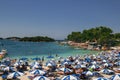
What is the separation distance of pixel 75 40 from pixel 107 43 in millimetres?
64342

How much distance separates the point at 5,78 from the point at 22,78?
9.00 ft

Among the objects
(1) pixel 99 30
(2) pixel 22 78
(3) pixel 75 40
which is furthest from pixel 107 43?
(2) pixel 22 78

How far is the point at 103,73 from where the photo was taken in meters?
26.3

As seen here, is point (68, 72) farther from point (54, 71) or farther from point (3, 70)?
point (3, 70)

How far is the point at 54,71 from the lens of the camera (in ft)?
93.7

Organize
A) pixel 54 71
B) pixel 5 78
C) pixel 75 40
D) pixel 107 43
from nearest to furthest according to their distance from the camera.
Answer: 1. pixel 5 78
2. pixel 54 71
3. pixel 107 43
4. pixel 75 40

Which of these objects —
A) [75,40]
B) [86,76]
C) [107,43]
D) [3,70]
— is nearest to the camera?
[86,76]

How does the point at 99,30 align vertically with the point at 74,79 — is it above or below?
above

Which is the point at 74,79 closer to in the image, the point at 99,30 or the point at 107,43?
the point at 107,43

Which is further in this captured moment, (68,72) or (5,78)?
(68,72)

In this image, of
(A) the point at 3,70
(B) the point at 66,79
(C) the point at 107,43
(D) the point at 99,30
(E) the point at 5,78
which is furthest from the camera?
(D) the point at 99,30

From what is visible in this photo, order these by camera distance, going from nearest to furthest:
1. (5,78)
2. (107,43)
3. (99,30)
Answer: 1. (5,78)
2. (107,43)
3. (99,30)

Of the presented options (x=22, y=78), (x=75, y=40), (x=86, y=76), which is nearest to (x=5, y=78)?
(x=22, y=78)

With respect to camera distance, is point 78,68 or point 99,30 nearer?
point 78,68
